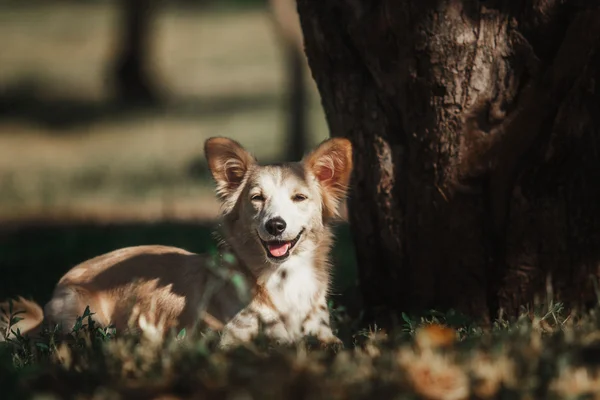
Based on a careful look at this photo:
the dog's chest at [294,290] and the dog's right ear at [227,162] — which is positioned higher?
the dog's right ear at [227,162]

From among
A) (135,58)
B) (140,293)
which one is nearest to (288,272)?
(140,293)

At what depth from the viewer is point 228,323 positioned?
5926mm

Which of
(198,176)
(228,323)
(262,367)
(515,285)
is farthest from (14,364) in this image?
(198,176)

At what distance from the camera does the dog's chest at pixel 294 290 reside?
6.04m

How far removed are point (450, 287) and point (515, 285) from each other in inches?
16.2

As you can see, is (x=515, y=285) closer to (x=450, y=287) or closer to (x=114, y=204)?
(x=450, y=287)

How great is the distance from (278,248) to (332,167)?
2.20 ft

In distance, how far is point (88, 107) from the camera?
2628 cm

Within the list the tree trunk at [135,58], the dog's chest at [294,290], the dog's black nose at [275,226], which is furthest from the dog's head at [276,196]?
the tree trunk at [135,58]

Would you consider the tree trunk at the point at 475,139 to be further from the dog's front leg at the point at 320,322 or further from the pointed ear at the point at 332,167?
the dog's front leg at the point at 320,322

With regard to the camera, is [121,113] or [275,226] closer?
[275,226]

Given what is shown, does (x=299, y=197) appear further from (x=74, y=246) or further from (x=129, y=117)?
(x=129, y=117)

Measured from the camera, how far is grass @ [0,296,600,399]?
12.5ft

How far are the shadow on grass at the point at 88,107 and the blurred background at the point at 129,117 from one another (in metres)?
0.05
